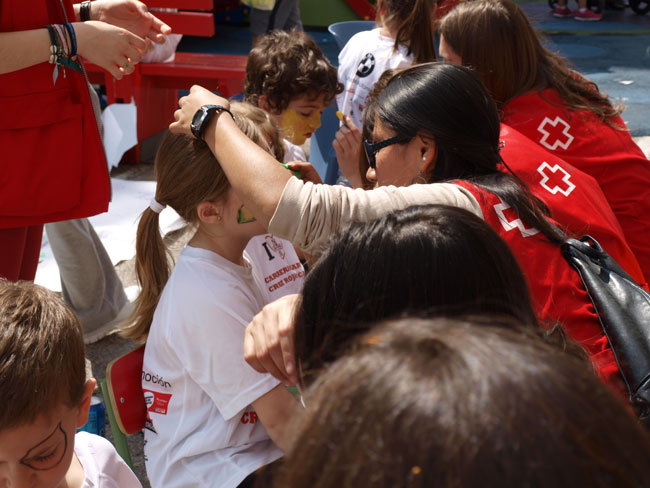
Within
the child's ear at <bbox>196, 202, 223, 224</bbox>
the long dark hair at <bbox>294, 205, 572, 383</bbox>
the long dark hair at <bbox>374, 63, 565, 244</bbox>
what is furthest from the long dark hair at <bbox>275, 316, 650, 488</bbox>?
the child's ear at <bbox>196, 202, 223, 224</bbox>

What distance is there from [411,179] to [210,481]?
0.87 meters

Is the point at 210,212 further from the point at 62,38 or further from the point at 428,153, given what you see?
the point at 62,38

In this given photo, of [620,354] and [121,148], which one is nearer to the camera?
[620,354]

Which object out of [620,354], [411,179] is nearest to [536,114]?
[411,179]

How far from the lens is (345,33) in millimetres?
4691

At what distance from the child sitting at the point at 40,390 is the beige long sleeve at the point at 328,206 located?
459mm

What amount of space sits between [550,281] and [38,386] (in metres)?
1.03

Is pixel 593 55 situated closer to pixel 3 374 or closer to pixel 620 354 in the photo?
pixel 620 354

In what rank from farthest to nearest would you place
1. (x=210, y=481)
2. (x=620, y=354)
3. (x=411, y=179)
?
(x=411, y=179)
(x=210, y=481)
(x=620, y=354)

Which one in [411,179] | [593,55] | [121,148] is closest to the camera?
[411,179]

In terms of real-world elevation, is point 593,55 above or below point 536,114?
below

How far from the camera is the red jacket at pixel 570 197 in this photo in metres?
1.89

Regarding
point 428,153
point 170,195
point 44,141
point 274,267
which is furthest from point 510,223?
point 44,141

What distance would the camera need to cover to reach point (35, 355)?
1300 millimetres
